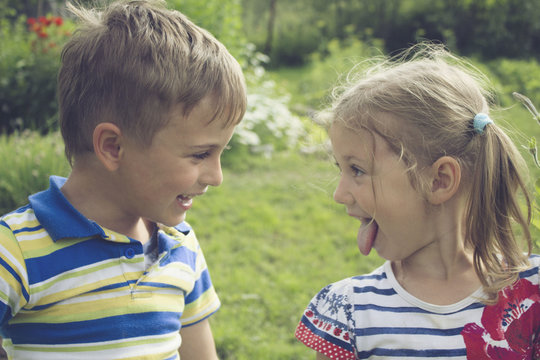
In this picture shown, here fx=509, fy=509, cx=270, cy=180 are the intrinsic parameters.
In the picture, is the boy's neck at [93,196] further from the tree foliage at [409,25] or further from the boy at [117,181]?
the tree foliage at [409,25]

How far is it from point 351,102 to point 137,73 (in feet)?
2.25

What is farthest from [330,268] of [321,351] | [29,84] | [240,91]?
[29,84]

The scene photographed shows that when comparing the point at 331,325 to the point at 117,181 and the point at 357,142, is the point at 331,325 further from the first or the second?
the point at 117,181

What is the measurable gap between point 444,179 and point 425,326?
1.52 feet

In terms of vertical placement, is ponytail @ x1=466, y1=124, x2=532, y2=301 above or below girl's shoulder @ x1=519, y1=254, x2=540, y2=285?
above

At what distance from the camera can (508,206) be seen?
165 cm

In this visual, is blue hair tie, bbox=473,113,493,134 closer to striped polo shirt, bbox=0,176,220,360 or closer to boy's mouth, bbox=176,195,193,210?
boy's mouth, bbox=176,195,193,210

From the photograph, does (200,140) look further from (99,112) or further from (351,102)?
(351,102)

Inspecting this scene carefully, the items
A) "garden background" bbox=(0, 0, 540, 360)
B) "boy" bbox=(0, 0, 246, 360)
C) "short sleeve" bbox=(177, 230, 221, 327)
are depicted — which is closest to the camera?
"boy" bbox=(0, 0, 246, 360)

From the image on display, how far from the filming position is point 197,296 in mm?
1844

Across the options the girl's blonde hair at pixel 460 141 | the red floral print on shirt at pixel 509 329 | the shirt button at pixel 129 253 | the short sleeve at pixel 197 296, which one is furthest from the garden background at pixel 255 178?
the shirt button at pixel 129 253

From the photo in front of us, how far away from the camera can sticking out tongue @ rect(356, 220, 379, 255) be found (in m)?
1.69

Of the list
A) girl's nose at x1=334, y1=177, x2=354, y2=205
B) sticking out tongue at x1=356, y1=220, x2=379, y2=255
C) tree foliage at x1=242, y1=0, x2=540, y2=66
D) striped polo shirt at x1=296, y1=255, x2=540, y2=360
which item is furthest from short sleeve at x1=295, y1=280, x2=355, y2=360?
tree foliage at x1=242, y1=0, x2=540, y2=66

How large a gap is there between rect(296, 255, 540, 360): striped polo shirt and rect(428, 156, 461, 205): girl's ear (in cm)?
32
